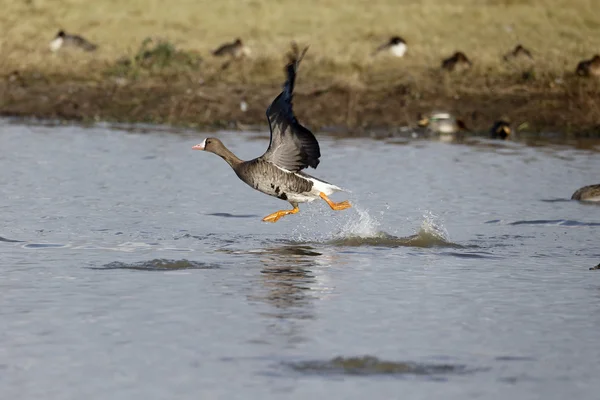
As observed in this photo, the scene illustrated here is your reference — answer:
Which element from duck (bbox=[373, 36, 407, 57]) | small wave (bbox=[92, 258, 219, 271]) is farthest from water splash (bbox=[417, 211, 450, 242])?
duck (bbox=[373, 36, 407, 57])

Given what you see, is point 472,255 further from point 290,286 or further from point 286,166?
point 290,286

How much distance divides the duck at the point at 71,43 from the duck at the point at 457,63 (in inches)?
346

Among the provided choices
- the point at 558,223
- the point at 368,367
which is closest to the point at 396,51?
the point at 558,223

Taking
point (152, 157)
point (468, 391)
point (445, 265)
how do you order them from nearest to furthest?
point (468, 391) → point (445, 265) → point (152, 157)

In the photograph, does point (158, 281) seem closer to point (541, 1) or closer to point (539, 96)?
point (539, 96)

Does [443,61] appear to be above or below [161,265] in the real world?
above

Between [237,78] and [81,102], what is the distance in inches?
132

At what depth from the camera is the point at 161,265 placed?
10.7 meters

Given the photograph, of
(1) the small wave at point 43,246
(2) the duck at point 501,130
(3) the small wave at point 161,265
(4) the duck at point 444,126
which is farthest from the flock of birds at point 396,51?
(3) the small wave at point 161,265

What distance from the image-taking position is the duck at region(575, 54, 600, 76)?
1006 inches

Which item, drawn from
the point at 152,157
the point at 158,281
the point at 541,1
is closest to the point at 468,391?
the point at 158,281

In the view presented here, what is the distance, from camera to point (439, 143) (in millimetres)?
22875

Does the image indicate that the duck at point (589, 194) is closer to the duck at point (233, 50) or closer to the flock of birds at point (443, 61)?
the flock of birds at point (443, 61)

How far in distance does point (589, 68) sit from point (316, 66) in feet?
19.2
